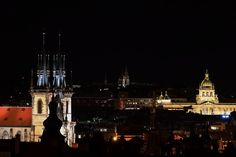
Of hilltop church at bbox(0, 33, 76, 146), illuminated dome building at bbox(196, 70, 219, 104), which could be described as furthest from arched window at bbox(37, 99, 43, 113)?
illuminated dome building at bbox(196, 70, 219, 104)

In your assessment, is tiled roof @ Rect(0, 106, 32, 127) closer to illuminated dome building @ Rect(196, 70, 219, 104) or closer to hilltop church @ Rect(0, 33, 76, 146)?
hilltop church @ Rect(0, 33, 76, 146)

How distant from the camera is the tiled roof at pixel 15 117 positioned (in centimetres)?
8544

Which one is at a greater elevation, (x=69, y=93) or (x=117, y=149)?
(x=69, y=93)

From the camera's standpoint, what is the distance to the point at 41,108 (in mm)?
83875

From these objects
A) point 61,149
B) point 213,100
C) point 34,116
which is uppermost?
point 213,100

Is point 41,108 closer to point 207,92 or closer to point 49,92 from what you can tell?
point 49,92

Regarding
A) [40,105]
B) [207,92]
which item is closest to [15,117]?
[40,105]

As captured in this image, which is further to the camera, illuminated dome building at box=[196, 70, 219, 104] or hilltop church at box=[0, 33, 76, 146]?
illuminated dome building at box=[196, 70, 219, 104]

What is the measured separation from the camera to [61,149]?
38219 millimetres

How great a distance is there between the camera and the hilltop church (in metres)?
83.6

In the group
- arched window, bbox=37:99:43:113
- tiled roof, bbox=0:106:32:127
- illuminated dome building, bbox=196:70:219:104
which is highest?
illuminated dome building, bbox=196:70:219:104

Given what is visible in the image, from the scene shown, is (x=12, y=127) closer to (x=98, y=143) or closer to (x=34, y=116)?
(x=34, y=116)

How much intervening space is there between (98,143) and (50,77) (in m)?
46.2

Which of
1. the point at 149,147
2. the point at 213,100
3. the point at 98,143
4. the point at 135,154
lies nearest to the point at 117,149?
the point at 135,154
